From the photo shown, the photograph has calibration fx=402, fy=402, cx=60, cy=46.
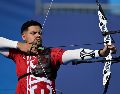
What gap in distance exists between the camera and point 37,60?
6.87 ft

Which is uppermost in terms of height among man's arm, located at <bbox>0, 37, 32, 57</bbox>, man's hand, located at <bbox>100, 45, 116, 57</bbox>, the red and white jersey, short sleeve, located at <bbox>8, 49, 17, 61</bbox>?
man's arm, located at <bbox>0, 37, 32, 57</bbox>

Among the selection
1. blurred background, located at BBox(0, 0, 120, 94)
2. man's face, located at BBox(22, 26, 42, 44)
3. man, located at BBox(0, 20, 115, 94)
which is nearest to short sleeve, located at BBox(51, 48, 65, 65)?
man, located at BBox(0, 20, 115, 94)

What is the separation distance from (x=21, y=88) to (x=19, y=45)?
0.24 metres

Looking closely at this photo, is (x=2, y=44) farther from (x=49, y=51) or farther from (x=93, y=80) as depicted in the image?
(x=93, y=80)

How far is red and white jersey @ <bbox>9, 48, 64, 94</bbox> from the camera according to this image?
2.04 metres

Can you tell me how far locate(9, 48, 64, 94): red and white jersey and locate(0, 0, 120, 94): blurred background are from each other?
0.86m

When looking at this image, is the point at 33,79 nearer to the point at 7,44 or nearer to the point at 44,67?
the point at 44,67

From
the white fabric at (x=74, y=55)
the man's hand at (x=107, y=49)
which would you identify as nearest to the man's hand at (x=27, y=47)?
the white fabric at (x=74, y=55)

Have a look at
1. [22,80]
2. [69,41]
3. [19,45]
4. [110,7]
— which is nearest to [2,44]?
[19,45]

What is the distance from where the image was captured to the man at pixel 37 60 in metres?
2.04

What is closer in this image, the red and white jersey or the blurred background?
the red and white jersey

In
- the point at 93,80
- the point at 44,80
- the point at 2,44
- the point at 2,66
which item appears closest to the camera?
the point at 44,80

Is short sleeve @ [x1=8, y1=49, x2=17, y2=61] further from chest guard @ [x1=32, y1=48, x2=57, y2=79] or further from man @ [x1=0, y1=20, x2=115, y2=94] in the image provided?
chest guard @ [x1=32, y1=48, x2=57, y2=79]

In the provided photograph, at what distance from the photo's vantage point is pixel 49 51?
2.12 m
